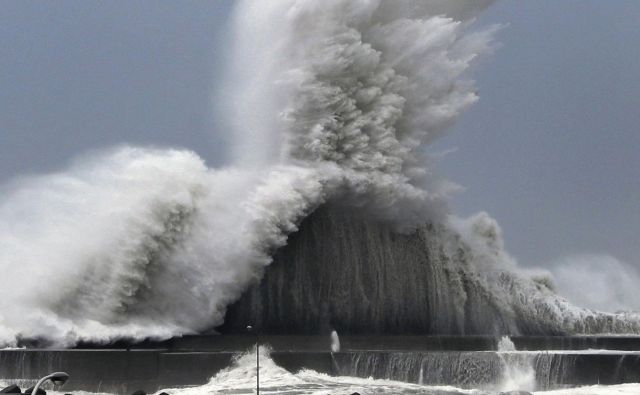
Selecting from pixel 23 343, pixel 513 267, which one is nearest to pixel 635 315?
pixel 513 267

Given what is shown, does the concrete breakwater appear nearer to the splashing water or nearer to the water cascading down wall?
the splashing water

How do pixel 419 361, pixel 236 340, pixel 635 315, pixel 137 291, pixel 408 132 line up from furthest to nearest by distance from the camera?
pixel 635 315 → pixel 408 132 → pixel 137 291 → pixel 236 340 → pixel 419 361

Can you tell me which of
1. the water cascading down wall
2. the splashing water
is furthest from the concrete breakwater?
the water cascading down wall

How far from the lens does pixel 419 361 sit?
846 inches

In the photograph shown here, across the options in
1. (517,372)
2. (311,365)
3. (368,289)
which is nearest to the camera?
(517,372)

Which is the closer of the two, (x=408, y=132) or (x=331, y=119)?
(x=331, y=119)

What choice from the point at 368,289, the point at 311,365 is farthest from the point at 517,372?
the point at 368,289

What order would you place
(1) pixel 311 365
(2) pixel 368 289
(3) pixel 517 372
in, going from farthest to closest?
(2) pixel 368 289 < (1) pixel 311 365 < (3) pixel 517 372

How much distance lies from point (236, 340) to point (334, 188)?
516cm

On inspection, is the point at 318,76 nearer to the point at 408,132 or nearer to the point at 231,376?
the point at 408,132

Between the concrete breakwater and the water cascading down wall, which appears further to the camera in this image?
the water cascading down wall

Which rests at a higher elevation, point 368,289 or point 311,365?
point 368,289

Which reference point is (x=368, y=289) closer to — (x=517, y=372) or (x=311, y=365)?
(x=311, y=365)

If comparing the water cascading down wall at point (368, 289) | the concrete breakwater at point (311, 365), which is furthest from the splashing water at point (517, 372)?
the water cascading down wall at point (368, 289)
